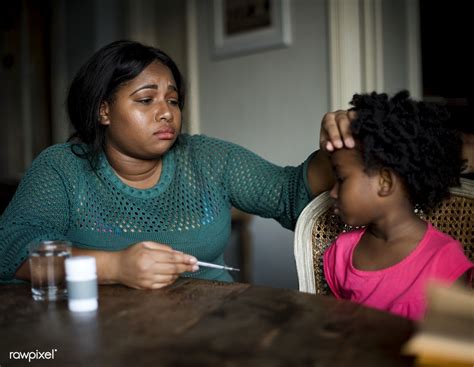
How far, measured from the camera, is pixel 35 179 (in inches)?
59.9

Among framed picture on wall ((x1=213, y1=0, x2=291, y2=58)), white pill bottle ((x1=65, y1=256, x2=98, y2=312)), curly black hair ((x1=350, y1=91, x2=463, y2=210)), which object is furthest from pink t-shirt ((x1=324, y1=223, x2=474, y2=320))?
framed picture on wall ((x1=213, y1=0, x2=291, y2=58))

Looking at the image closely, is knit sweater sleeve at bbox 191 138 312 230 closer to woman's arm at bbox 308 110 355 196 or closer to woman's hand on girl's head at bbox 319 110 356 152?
woman's arm at bbox 308 110 355 196

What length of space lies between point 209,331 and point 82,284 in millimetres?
285

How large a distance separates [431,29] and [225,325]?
→ 161 inches

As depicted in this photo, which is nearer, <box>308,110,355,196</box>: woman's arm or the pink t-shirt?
the pink t-shirt

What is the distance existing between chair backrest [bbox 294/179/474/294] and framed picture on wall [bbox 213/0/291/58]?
5.78 feet

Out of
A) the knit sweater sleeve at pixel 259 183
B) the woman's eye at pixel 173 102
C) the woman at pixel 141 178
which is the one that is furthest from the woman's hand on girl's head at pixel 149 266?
the woman's eye at pixel 173 102

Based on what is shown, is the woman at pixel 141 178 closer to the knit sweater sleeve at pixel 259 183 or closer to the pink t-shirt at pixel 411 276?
the knit sweater sleeve at pixel 259 183

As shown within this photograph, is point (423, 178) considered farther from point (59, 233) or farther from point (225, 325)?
point (59, 233)

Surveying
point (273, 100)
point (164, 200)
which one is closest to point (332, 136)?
point (164, 200)

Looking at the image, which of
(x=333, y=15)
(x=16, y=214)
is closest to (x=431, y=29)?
(x=333, y=15)

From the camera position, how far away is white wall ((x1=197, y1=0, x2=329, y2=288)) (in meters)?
2.95

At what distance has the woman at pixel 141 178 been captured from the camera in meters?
1.55

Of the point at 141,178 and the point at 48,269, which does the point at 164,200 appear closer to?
the point at 141,178
